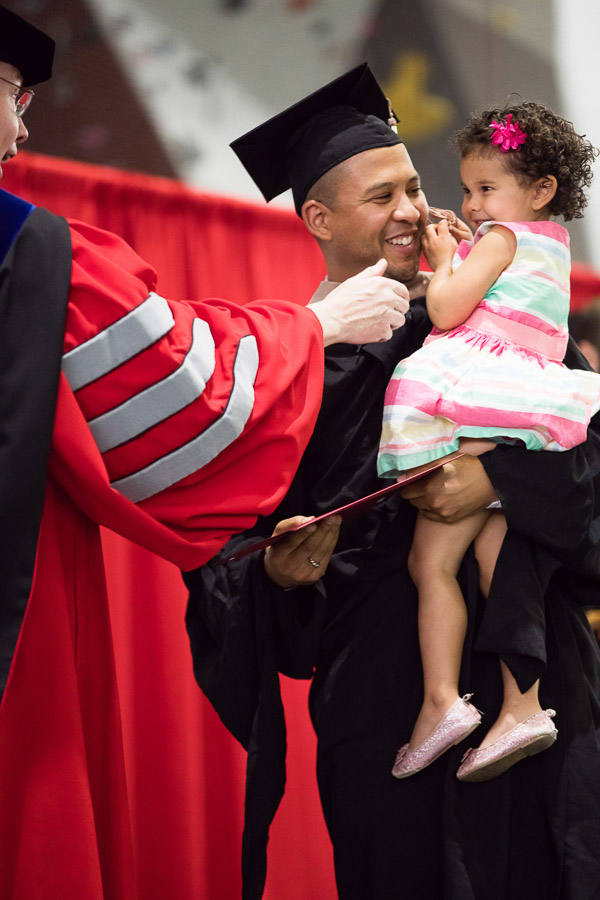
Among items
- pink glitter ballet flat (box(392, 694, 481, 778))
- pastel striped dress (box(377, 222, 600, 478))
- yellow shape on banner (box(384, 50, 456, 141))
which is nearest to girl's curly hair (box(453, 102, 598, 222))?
pastel striped dress (box(377, 222, 600, 478))

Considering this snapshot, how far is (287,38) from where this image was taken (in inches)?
176

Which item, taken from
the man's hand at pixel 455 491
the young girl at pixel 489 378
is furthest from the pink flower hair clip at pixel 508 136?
the man's hand at pixel 455 491

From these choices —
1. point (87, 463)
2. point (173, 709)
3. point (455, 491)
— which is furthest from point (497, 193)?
point (173, 709)

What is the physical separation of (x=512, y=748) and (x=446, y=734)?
131 millimetres

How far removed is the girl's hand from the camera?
2.17m

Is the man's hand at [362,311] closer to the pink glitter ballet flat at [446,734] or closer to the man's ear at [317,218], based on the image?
the man's ear at [317,218]

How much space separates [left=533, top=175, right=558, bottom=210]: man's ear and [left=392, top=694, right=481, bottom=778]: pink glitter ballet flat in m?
1.10

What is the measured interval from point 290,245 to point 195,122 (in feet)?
2.34

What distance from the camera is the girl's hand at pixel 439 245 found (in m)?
2.17

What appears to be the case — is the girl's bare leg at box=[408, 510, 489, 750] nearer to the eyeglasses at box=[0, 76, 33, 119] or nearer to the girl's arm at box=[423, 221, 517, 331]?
the girl's arm at box=[423, 221, 517, 331]

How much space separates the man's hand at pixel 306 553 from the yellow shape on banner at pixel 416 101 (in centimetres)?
341

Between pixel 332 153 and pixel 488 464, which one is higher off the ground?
pixel 332 153

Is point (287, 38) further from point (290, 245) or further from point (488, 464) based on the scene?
point (488, 464)

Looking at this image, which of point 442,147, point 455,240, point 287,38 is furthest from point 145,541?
point 442,147
